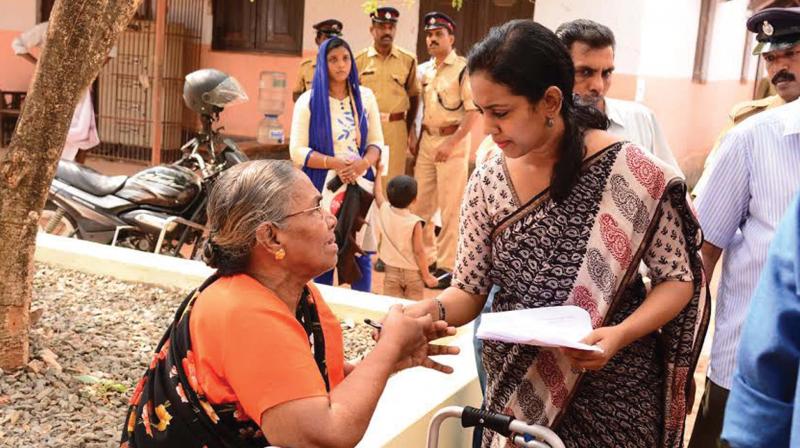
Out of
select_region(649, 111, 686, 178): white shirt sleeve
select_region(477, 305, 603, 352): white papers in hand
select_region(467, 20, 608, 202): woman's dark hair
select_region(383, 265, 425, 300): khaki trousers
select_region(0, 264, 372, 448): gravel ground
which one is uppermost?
select_region(467, 20, 608, 202): woman's dark hair

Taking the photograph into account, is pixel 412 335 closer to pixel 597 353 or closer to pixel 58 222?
pixel 597 353

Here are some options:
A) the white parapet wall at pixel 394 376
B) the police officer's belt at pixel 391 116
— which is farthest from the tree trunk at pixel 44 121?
the police officer's belt at pixel 391 116

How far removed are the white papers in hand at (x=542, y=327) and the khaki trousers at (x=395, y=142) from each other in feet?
20.4

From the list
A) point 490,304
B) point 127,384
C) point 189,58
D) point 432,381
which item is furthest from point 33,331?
point 189,58

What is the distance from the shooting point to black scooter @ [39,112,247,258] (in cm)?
638

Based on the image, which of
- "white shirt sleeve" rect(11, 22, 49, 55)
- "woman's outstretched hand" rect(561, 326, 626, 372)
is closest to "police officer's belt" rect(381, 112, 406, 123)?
"white shirt sleeve" rect(11, 22, 49, 55)

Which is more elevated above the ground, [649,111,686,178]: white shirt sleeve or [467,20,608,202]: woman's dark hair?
[467,20,608,202]: woman's dark hair

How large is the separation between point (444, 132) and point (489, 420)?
20.2 ft

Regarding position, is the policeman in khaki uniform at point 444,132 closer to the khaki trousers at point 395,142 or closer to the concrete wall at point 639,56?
the khaki trousers at point 395,142

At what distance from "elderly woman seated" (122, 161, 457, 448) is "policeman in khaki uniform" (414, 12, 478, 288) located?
5.76 meters

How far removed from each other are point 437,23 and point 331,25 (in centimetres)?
99

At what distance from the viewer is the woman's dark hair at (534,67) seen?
2252mm

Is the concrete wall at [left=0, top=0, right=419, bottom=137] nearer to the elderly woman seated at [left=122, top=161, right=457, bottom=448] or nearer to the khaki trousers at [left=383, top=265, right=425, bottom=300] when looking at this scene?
the khaki trousers at [left=383, top=265, right=425, bottom=300]

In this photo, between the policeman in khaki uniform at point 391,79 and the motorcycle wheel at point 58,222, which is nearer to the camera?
the motorcycle wheel at point 58,222
